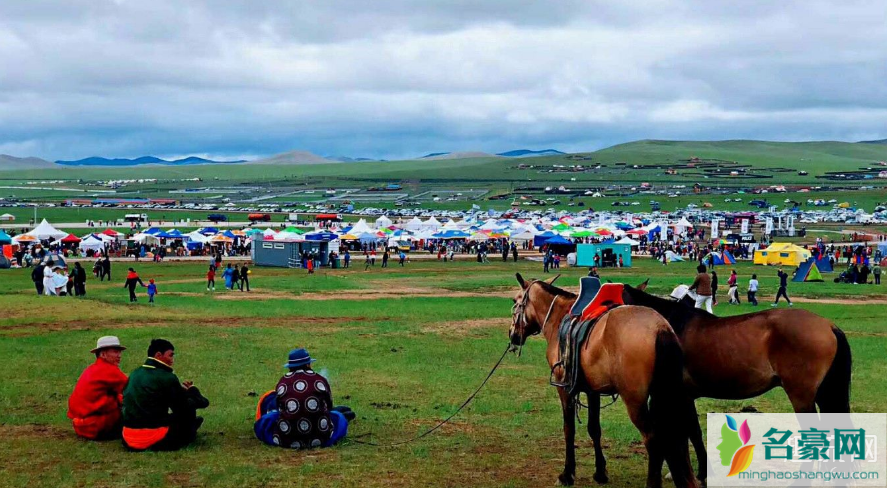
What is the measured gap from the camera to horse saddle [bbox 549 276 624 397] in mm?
9469

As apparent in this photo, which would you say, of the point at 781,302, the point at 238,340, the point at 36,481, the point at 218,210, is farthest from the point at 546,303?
the point at 218,210

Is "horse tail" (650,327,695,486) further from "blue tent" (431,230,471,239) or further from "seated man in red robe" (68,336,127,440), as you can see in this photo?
"blue tent" (431,230,471,239)

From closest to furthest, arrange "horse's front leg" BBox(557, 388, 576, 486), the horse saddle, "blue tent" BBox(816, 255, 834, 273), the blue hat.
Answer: the horse saddle
"horse's front leg" BBox(557, 388, 576, 486)
the blue hat
"blue tent" BBox(816, 255, 834, 273)

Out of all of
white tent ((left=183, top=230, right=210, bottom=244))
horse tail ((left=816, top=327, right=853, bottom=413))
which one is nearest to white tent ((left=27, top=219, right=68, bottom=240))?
white tent ((left=183, top=230, right=210, bottom=244))

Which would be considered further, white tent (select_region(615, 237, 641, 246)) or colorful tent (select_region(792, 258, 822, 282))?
white tent (select_region(615, 237, 641, 246))

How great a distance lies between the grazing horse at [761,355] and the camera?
30.5 feet

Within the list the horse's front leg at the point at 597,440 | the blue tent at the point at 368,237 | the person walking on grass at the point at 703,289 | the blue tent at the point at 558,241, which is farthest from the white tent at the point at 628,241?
the horse's front leg at the point at 597,440

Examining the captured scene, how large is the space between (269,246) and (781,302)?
36.2m

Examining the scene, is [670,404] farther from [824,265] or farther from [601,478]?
[824,265]

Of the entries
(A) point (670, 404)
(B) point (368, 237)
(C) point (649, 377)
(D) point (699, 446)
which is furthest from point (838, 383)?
(B) point (368, 237)

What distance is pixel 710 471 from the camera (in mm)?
9727

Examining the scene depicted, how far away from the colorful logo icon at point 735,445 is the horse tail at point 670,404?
123 cm

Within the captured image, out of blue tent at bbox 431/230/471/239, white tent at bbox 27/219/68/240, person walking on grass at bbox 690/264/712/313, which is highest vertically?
person walking on grass at bbox 690/264/712/313

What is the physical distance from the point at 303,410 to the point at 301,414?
0.06 m
